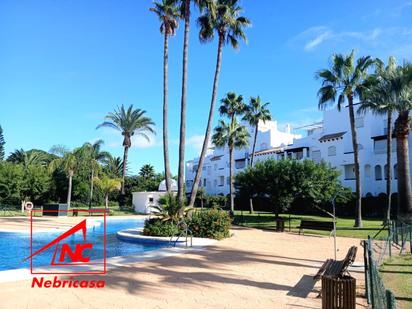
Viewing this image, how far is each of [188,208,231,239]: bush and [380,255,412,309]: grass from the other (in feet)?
25.1

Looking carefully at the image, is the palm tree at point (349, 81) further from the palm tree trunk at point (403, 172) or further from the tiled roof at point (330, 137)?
the tiled roof at point (330, 137)

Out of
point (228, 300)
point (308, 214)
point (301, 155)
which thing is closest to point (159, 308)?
point (228, 300)

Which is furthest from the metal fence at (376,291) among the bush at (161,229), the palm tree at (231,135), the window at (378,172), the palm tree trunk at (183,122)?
the window at (378,172)

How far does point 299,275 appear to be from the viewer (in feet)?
30.6

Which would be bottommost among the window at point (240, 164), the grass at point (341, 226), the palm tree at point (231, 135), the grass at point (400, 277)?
the grass at point (341, 226)

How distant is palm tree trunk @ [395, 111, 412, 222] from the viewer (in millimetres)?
22219

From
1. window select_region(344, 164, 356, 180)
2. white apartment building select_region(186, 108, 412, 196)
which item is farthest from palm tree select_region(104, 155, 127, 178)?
window select_region(344, 164, 356, 180)

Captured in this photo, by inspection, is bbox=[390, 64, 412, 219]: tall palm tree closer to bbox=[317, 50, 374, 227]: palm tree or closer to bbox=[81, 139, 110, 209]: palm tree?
bbox=[317, 50, 374, 227]: palm tree

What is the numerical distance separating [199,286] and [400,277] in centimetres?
525

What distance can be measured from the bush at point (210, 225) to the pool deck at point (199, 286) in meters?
4.74

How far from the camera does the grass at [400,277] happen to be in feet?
23.1

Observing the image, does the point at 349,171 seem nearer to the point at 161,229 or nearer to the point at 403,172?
the point at 403,172

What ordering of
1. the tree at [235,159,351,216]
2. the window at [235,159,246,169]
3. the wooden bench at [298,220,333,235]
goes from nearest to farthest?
1. the wooden bench at [298,220,333,235]
2. the tree at [235,159,351,216]
3. the window at [235,159,246,169]

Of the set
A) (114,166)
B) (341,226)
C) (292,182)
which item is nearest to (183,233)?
(292,182)
